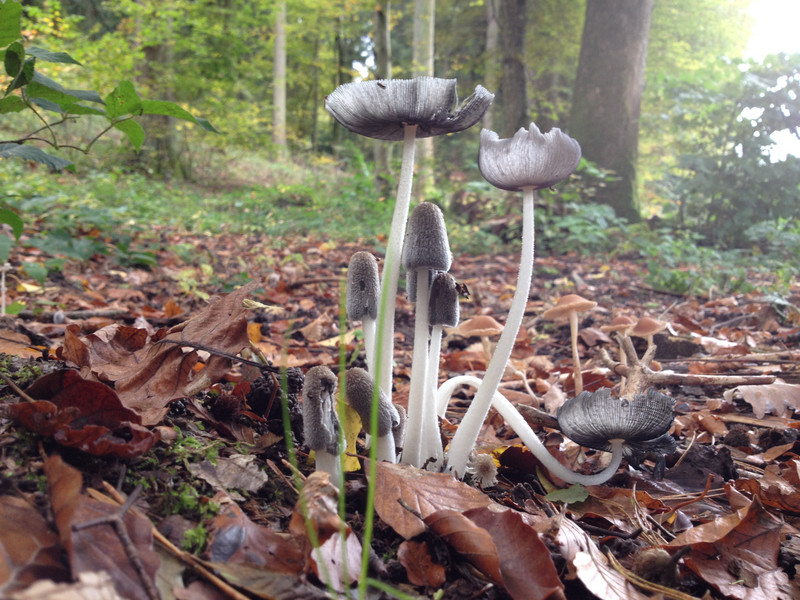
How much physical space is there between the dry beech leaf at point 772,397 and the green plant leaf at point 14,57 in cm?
283

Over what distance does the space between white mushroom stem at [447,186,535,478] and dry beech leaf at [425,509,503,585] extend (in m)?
0.45

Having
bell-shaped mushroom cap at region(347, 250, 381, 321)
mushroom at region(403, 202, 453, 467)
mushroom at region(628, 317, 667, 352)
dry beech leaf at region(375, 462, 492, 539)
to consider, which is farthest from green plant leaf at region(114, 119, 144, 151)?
mushroom at region(628, 317, 667, 352)

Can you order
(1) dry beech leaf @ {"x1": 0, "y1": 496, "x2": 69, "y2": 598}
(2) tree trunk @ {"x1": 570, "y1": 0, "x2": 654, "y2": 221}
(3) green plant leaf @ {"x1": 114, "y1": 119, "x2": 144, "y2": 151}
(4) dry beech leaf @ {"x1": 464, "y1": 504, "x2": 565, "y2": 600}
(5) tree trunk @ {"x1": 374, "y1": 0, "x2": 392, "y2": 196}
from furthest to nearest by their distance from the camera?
(5) tree trunk @ {"x1": 374, "y1": 0, "x2": 392, "y2": 196} → (2) tree trunk @ {"x1": 570, "y1": 0, "x2": 654, "y2": 221} → (3) green plant leaf @ {"x1": 114, "y1": 119, "x2": 144, "y2": 151} → (4) dry beech leaf @ {"x1": 464, "y1": 504, "x2": 565, "y2": 600} → (1) dry beech leaf @ {"x1": 0, "y1": 496, "x2": 69, "y2": 598}

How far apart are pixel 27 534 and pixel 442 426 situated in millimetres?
1546

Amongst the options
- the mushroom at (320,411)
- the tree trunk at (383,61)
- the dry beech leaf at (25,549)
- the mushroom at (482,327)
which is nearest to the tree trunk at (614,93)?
the tree trunk at (383,61)

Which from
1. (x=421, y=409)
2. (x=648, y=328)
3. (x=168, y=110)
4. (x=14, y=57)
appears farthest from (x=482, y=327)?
(x=14, y=57)

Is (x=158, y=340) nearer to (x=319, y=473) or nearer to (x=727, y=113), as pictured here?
(x=319, y=473)

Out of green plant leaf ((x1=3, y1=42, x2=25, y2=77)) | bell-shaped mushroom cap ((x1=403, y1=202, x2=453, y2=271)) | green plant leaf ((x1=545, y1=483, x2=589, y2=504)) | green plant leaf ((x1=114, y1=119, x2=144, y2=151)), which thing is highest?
green plant leaf ((x1=3, y1=42, x2=25, y2=77))

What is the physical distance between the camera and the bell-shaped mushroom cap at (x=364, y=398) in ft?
4.87

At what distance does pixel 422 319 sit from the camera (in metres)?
1.66

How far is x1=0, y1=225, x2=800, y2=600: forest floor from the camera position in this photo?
98 cm

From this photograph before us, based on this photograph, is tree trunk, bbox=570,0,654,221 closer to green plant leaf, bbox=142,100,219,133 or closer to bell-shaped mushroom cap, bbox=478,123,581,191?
bell-shaped mushroom cap, bbox=478,123,581,191

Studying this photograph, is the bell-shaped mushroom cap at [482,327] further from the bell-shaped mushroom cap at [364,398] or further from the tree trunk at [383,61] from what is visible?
the tree trunk at [383,61]

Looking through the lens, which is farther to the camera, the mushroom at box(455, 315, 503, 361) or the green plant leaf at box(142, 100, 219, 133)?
the mushroom at box(455, 315, 503, 361)
